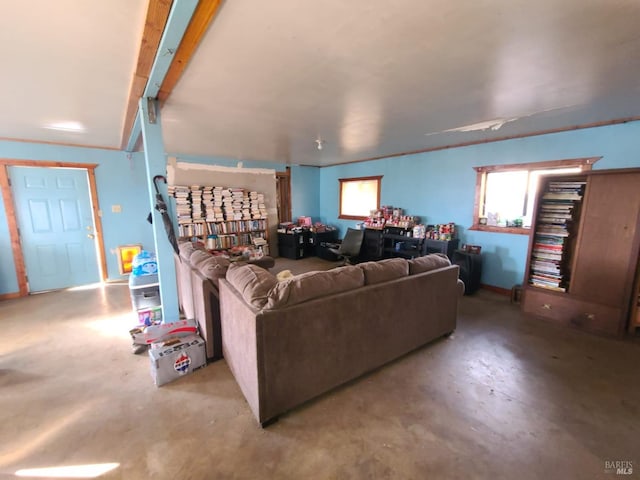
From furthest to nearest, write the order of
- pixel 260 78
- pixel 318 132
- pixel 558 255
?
pixel 318 132 → pixel 558 255 → pixel 260 78

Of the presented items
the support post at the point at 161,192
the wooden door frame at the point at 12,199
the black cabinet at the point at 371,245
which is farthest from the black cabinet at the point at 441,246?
the wooden door frame at the point at 12,199

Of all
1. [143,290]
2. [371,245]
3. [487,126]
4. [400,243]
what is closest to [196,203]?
[143,290]

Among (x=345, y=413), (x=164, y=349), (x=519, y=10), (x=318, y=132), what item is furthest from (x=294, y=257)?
(x=519, y=10)

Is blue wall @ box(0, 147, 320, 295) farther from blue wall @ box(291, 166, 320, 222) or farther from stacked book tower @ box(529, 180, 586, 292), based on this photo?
stacked book tower @ box(529, 180, 586, 292)

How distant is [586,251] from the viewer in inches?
107

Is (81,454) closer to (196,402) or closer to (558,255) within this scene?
(196,402)

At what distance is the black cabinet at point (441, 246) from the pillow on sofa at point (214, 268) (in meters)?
3.35

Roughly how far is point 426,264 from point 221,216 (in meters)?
3.85

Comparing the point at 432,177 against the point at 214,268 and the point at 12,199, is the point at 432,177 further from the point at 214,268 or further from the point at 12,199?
the point at 12,199

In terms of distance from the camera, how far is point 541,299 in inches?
119

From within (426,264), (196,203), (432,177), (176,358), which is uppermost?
(432,177)

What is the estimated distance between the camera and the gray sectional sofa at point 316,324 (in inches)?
61.2

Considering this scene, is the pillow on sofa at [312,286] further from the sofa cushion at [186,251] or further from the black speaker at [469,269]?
the black speaker at [469,269]

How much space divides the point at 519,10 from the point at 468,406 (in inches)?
88.3
